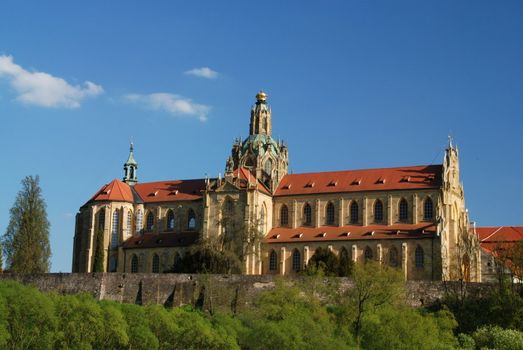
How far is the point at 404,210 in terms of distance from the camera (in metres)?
110

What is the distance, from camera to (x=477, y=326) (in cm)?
8006

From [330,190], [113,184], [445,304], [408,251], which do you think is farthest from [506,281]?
[113,184]

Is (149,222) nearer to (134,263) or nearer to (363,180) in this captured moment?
(134,263)

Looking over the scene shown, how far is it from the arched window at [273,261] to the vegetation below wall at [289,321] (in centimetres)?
2024

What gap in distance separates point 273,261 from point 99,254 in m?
21.2

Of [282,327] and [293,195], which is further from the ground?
[293,195]

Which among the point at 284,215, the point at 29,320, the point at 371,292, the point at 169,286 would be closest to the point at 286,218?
the point at 284,215

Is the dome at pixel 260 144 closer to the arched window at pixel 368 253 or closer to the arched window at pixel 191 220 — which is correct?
the arched window at pixel 191 220

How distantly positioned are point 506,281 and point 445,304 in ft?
19.3

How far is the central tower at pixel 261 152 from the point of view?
4786 inches

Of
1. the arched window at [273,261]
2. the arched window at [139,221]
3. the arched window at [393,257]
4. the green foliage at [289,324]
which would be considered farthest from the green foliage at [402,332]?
the arched window at [139,221]

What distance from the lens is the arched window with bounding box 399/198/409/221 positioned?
10912 centimetres

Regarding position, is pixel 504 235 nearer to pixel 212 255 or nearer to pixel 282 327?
pixel 212 255

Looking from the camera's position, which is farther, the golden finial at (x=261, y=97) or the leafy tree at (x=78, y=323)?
the golden finial at (x=261, y=97)
